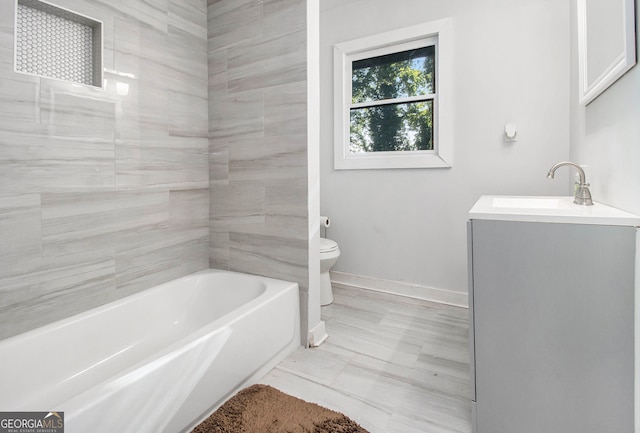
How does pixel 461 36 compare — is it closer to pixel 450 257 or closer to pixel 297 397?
pixel 450 257

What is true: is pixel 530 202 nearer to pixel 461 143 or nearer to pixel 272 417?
pixel 461 143

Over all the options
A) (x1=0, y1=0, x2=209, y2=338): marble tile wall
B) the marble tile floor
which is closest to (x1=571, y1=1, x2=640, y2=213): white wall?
the marble tile floor

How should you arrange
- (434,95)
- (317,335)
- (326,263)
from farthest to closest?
(434,95) → (326,263) → (317,335)

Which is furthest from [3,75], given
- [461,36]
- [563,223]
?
[461,36]

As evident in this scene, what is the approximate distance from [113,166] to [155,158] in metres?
0.25

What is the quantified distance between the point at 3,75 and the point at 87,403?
4.11ft

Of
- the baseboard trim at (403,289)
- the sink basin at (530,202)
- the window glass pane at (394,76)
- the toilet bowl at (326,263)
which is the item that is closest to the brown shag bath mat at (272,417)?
the toilet bowl at (326,263)

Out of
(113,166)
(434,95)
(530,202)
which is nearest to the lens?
(113,166)

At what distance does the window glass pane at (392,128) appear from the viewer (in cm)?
267

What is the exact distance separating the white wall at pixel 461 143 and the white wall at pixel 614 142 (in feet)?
1.34

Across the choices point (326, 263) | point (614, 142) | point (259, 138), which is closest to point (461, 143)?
point (614, 142)

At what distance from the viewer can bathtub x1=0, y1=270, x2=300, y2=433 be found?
98 centimetres

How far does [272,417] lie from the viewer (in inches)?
51.5

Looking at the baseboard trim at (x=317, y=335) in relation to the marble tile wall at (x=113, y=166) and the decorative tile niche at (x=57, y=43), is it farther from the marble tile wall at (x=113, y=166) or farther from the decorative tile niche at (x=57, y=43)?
the decorative tile niche at (x=57, y=43)
